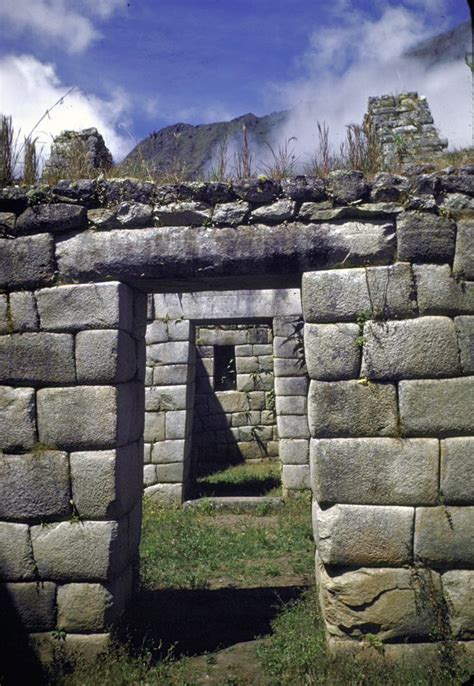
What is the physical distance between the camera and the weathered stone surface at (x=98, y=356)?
4.28 m

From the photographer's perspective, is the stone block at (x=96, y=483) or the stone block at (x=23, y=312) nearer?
the stone block at (x=96, y=483)

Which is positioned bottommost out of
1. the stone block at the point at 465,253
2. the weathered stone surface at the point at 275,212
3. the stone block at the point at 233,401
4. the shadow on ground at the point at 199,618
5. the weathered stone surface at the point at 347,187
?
the shadow on ground at the point at 199,618

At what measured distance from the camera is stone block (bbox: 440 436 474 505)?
4020 mm

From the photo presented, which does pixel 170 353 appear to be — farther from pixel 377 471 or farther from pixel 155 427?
pixel 377 471

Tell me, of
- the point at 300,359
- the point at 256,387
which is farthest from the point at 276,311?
the point at 256,387

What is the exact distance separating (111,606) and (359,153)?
12.1 ft

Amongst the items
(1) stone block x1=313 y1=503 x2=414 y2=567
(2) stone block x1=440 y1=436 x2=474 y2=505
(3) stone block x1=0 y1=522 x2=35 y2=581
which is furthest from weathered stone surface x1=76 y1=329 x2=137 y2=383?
(2) stone block x1=440 y1=436 x2=474 y2=505

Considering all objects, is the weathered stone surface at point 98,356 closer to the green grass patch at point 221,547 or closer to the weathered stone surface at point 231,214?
the weathered stone surface at point 231,214

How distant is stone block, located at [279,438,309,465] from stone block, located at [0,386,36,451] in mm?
5934

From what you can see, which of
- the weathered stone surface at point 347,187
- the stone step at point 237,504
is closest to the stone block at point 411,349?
the weathered stone surface at point 347,187

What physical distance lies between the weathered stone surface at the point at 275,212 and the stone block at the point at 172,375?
5433 mm

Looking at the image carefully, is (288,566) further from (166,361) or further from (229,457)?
(229,457)

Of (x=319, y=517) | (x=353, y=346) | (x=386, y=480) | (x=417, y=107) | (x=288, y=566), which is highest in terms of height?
(x=417, y=107)

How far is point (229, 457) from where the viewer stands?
506 inches
